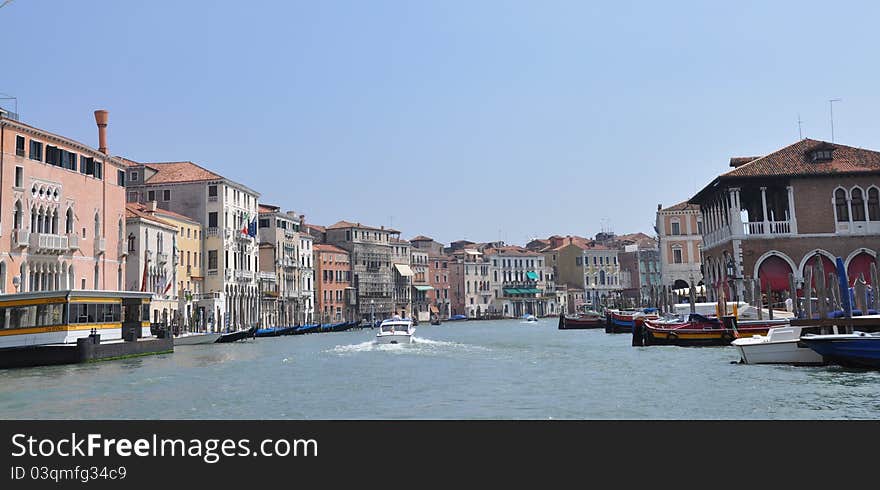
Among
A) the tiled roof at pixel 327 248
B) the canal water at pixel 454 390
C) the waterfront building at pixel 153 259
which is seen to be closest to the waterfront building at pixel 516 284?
the tiled roof at pixel 327 248

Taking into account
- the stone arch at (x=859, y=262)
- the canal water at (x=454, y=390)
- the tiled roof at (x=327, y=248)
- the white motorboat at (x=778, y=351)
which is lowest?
the canal water at (x=454, y=390)

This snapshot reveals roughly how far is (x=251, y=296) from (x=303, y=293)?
11.5m

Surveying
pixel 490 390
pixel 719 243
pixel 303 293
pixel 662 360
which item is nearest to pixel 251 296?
pixel 303 293

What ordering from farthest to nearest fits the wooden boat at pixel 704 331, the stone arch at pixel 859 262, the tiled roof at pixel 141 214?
the tiled roof at pixel 141 214 → the stone arch at pixel 859 262 → the wooden boat at pixel 704 331

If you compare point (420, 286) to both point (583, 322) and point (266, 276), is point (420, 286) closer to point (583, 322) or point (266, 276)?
point (266, 276)

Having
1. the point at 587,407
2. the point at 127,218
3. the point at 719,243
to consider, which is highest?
the point at 127,218

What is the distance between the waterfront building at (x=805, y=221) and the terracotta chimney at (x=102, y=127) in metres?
26.6

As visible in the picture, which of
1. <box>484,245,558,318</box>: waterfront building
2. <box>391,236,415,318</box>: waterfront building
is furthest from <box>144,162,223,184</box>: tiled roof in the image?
<box>484,245,558,318</box>: waterfront building

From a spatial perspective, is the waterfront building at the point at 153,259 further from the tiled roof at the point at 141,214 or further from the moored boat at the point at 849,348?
the moored boat at the point at 849,348

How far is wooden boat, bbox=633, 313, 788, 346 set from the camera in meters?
24.3

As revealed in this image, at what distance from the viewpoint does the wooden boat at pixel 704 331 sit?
24.3 m
